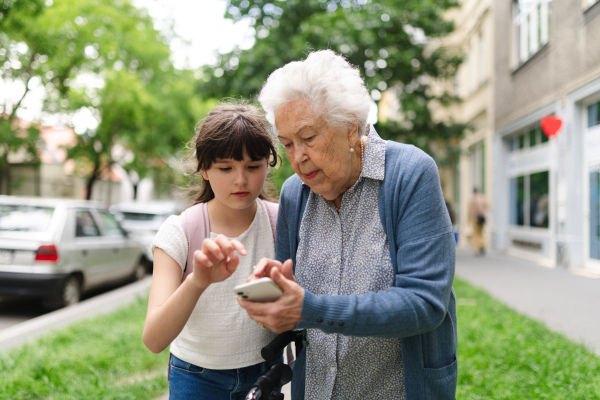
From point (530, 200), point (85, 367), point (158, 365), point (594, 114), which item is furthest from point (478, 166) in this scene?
point (85, 367)

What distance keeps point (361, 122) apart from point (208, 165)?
57 cm

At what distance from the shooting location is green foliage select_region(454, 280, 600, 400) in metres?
3.32

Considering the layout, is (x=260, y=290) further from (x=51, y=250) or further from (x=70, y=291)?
(x=70, y=291)

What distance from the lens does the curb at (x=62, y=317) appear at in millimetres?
5027

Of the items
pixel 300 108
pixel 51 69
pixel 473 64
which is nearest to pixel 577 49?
pixel 473 64

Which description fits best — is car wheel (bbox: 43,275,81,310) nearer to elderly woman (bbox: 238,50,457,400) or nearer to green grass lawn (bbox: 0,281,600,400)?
green grass lawn (bbox: 0,281,600,400)

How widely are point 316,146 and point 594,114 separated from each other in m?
9.08

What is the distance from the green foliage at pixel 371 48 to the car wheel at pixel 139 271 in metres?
4.02

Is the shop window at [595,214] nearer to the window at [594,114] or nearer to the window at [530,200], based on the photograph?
the window at [594,114]

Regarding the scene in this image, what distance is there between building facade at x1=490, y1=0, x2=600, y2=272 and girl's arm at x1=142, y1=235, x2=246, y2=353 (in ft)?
28.6

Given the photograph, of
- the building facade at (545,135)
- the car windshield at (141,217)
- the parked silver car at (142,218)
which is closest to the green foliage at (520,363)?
the building facade at (545,135)

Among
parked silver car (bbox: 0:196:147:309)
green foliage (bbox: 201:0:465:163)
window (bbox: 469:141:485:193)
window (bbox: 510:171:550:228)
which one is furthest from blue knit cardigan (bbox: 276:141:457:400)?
window (bbox: 469:141:485:193)

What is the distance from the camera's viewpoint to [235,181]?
5.68ft

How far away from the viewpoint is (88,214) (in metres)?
8.07
